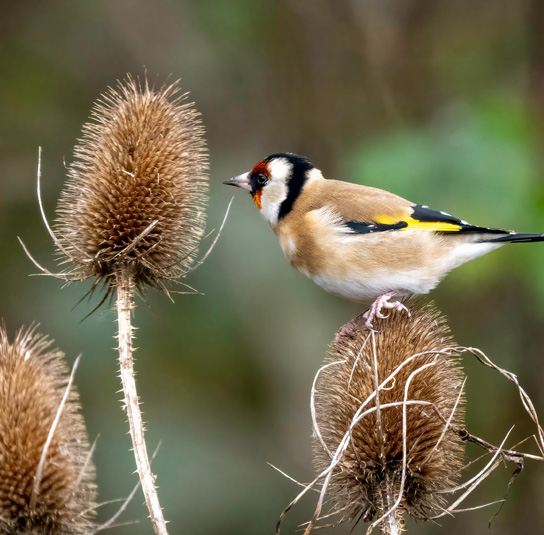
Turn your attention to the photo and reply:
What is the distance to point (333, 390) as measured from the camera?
337 cm

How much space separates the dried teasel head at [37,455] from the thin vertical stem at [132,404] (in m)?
0.19

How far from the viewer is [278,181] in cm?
460

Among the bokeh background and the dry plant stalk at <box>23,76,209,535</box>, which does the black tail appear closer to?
the bokeh background

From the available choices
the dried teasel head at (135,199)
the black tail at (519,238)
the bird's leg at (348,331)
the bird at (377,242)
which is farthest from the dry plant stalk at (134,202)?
the black tail at (519,238)

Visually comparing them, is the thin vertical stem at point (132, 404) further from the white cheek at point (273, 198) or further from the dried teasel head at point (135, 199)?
the white cheek at point (273, 198)

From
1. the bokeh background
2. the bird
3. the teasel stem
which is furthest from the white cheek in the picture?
the teasel stem

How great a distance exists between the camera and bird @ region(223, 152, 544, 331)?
4074mm

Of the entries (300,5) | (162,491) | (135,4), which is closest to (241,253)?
(162,491)

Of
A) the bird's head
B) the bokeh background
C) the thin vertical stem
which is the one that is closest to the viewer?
the thin vertical stem

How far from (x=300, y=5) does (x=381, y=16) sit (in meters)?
0.69

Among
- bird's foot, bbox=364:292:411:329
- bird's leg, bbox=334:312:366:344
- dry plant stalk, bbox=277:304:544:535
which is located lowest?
dry plant stalk, bbox=277:304:544:535

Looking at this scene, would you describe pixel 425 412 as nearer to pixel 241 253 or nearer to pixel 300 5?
pixel 241 253

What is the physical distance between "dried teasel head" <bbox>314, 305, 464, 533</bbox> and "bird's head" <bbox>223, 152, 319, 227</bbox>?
1374 mm

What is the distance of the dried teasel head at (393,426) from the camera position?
3.12 metres
